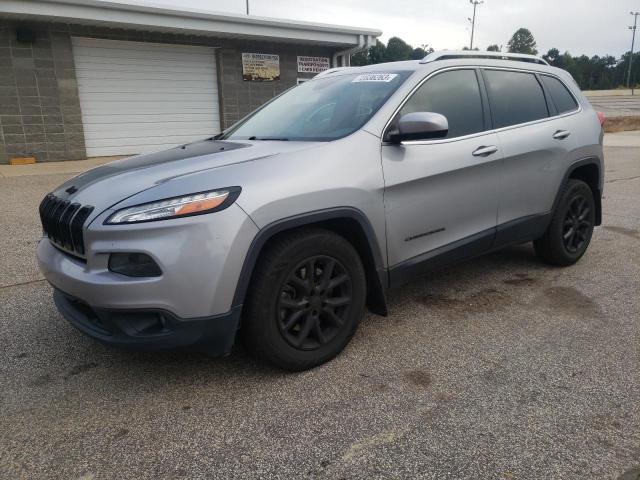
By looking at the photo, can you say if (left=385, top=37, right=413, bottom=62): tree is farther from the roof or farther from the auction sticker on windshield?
the auction sticker on windshield

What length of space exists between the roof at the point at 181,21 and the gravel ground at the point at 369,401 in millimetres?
9366

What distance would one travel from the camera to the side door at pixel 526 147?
3.93 meters

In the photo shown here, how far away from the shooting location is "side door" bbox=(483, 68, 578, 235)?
393 centimetres

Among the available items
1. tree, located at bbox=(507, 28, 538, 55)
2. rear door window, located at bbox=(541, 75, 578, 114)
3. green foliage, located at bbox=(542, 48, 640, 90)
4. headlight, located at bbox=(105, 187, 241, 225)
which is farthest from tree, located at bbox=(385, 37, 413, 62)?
headlight, located at bbox=(105, 187, 241, 225)

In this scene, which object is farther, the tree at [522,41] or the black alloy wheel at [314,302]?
the tree at [522,41]

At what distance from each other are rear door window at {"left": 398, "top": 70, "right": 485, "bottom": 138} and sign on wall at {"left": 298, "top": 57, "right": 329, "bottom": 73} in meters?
12.8

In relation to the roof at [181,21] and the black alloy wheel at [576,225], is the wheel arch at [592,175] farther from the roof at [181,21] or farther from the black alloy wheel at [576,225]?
the roof at [181,21]

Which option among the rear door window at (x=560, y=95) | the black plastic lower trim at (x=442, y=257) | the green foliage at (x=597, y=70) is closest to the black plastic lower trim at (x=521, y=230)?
the black plastic lower trim at (x=442, y=257)

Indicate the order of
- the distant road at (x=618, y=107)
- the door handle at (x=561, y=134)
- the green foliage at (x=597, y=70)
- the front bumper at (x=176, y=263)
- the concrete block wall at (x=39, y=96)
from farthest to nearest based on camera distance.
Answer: the green foliage at (x=597, y=70), the distant road at (x=618, y=107), the concrete block wall at (x=39, y=96), the door handle at (x=561, y=134), the front bumper at (x=176, y=263)

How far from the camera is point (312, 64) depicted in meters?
16.2

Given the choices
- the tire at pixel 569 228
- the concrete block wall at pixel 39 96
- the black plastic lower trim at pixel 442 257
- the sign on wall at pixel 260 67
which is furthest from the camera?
the sign on wall at pixel 260 67

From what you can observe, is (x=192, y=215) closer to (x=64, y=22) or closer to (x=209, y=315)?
(x=209, y=315)

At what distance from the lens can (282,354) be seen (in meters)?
2.78

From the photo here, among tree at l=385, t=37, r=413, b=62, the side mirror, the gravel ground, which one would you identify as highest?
tree at l=385, t=37, r=413, b=62
